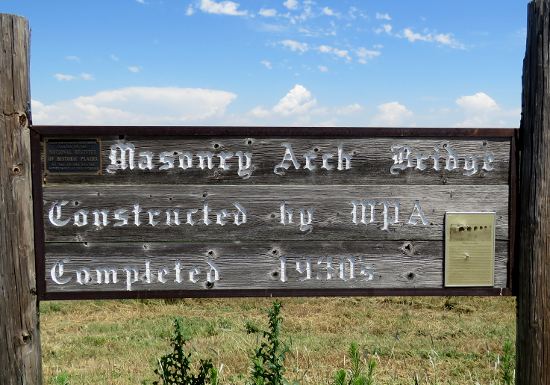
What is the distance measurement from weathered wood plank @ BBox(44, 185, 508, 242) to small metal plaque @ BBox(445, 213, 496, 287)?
2.8 inches

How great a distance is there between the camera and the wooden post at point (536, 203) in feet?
11.8

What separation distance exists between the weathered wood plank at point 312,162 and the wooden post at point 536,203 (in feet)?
0.67

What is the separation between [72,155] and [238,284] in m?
1.43

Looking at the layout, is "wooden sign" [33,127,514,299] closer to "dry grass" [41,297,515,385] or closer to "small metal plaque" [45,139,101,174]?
"small metal plaque" [45,139,101,174]

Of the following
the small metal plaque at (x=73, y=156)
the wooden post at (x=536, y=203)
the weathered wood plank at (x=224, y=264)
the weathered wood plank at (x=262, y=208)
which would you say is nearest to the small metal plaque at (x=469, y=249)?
the weathered wood plank at (x=262, y=208)

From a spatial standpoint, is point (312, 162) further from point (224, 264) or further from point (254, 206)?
point (224, 264)

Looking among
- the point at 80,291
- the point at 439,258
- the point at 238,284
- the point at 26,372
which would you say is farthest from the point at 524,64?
the point at 26,372

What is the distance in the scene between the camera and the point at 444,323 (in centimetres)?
995

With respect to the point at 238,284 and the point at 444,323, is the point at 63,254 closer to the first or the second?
the point at 238,284

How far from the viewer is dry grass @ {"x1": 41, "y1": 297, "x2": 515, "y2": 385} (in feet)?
21.5

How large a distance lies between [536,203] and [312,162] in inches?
59.8

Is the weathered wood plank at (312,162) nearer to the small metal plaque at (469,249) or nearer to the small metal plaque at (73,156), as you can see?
the small metal plaque at (73,156)

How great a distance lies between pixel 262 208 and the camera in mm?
3723

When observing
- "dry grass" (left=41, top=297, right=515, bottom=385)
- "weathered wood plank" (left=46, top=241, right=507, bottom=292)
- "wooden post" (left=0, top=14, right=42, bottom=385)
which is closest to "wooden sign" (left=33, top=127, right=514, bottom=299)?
"weathered wood plank" (left=46, top=241, right=507, bottom=292)
